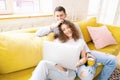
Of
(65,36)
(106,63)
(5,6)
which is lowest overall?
(106,63)

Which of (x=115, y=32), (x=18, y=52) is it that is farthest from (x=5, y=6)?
(x=115, y=32)

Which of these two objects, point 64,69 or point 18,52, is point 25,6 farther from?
point 64,69

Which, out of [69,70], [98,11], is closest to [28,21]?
[69,70]

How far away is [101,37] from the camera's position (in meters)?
2.18

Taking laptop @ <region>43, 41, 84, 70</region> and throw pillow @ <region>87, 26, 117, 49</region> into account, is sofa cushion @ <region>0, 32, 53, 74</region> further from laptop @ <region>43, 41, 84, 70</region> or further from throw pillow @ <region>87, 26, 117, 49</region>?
throw pillow @ <region>87, 26, 117, 49</region>

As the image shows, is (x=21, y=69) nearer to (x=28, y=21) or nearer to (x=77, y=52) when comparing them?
(x=77, y=52)

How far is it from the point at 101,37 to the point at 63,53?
1.07m

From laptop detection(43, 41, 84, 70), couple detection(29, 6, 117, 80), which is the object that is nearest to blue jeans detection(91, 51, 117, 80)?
couple detection(29, 6, 117, 80)

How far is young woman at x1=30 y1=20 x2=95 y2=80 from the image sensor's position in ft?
4.28

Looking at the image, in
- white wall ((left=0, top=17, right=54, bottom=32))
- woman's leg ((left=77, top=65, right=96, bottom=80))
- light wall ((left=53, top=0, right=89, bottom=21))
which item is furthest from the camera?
light wall ((left=53, top=0, right=89, bottom=21))

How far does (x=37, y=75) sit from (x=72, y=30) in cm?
65

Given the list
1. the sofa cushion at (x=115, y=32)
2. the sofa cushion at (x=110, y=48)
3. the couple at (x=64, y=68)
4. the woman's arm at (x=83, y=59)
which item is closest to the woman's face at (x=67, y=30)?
the couple at (x=64, y=68)

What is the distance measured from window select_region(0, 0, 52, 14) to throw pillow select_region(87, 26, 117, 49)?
0.92m

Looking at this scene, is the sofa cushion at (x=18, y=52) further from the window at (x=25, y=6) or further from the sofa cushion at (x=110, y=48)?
the window at (x=25, y=6)
